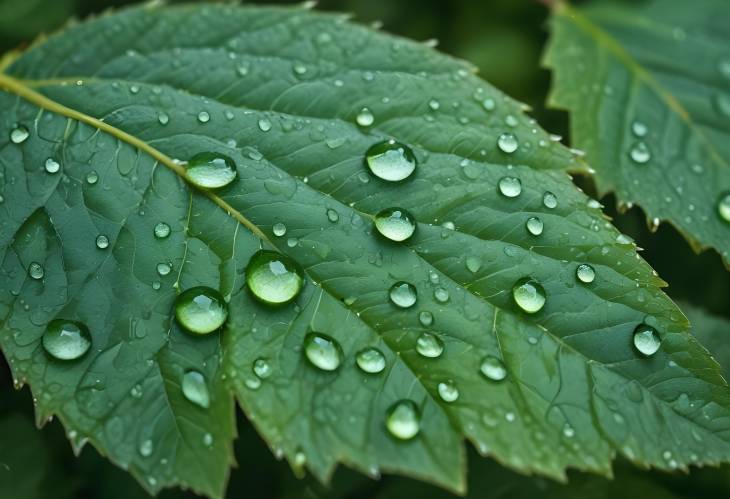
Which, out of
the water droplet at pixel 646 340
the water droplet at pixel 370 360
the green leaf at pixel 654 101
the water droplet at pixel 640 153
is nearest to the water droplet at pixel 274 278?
the water droplet at pixel 370 360

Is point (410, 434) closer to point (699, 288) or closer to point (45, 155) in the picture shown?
point (45, 155)

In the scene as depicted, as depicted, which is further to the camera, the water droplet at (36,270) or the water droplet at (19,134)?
the water droplet at (19,134)

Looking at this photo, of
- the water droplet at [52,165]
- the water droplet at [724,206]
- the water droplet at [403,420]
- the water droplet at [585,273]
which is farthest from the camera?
the water droplet at [724,206]

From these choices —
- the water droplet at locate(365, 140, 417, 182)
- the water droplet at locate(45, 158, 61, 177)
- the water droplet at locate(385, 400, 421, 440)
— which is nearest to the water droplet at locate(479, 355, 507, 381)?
the water droplet at locate(385, 400, 421, 440)

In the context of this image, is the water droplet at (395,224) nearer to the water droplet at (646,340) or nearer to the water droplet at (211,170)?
the water droplet at (211,170)

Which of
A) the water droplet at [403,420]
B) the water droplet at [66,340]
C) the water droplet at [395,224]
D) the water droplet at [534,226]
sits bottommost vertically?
the water droplet at [403,420]

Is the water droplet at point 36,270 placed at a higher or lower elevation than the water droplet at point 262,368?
higher
